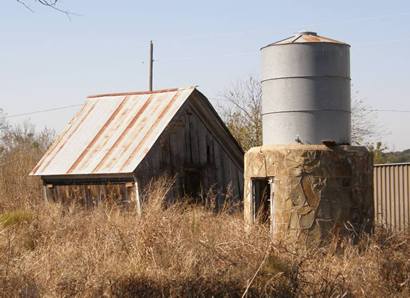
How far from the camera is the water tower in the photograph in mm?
11805

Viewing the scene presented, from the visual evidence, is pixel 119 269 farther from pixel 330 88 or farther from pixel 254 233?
pixel 330 88

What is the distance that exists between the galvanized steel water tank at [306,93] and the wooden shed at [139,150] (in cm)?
628

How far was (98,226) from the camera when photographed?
11.8 metres

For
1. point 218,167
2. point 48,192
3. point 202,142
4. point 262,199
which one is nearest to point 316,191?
point 262,199

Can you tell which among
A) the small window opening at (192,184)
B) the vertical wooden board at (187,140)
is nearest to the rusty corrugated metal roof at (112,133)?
the vertical wooden board at (187,140)

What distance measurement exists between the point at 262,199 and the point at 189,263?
3343mm

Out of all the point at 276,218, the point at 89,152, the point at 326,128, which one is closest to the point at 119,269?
the point at 276,218

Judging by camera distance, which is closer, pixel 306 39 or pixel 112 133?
pixel 306 39

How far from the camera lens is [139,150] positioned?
729 inches

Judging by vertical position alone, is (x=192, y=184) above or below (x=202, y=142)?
below

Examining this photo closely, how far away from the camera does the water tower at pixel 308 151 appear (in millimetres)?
11805

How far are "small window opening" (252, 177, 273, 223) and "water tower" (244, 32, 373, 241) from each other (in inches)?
0.7

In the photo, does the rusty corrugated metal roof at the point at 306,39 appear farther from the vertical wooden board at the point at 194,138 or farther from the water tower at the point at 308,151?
the vertical wooden board at the point at 194,138

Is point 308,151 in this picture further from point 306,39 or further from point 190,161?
point 190,161
